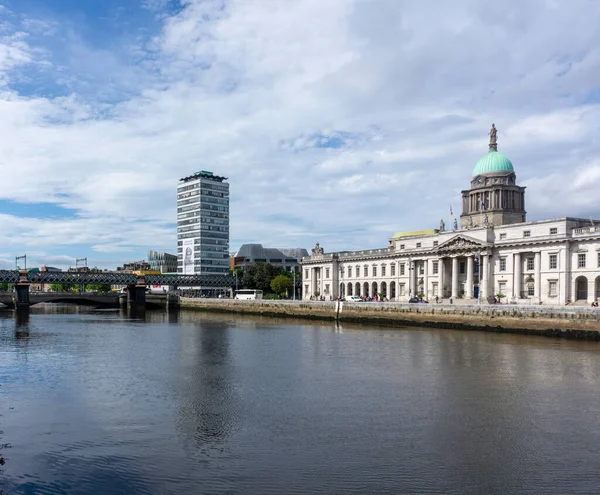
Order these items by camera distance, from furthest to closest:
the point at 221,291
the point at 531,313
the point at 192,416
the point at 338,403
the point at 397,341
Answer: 1. the point at 221,291
2. the point at 531,313
3. the point at 397,341
4. the point at 338,403
5. the point at 192,416

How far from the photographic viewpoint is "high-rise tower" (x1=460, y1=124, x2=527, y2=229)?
99.1 m

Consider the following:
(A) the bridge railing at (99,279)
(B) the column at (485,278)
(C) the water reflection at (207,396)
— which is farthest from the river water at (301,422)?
(A) the bridge railing at (99,279)

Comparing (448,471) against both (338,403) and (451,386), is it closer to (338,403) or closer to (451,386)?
(338,403)

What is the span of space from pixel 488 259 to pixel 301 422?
6861 centimetres

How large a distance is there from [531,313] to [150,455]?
46058 mm

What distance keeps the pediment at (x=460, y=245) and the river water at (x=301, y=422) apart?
45203 millimetres

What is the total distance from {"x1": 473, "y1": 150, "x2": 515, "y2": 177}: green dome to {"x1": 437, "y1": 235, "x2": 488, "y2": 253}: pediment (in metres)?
17.5

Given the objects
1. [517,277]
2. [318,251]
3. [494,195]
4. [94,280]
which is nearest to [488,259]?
[517,277]

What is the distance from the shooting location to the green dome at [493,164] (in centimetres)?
10181

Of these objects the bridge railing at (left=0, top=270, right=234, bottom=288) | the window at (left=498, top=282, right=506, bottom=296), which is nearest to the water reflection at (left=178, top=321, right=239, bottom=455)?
the window at (left=498, top=282, right=506, bottom=296)

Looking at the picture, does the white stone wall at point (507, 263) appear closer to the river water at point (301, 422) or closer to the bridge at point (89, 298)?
the river water at point (301, 422)

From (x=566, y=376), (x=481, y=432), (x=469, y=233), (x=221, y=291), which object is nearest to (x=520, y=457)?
(x=481, y=432)

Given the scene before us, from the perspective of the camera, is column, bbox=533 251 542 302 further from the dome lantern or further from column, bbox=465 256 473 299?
the dome lantern

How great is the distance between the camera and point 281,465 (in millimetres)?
18312
